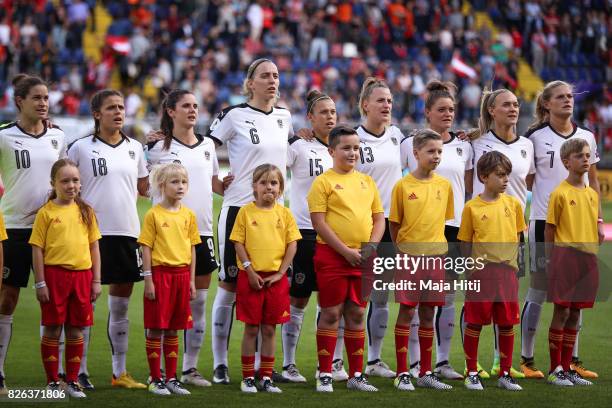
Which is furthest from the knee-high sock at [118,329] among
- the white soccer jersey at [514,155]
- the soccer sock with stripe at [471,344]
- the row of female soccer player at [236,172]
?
the white soccer jersey at [514,155]

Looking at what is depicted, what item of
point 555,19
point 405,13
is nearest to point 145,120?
point 405,13

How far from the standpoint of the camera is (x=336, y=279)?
851cm

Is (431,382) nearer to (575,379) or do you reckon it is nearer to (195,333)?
(575,379)

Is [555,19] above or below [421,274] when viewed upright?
above

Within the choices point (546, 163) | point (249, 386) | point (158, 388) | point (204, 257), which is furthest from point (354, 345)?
point (546, 163)

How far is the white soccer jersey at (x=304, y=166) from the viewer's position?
30.5 feet

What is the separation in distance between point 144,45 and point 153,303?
23.6 m

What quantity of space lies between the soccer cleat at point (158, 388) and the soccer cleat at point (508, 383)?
254 cm

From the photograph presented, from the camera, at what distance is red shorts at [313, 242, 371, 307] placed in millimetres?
8508

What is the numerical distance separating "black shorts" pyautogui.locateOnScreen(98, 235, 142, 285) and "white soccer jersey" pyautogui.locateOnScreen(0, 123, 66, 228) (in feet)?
1.94

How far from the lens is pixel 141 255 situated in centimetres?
860

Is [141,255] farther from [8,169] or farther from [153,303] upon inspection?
[8,169]

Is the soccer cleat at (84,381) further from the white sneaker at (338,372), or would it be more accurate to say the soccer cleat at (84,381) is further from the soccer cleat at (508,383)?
the soccer cleat at (508,383)

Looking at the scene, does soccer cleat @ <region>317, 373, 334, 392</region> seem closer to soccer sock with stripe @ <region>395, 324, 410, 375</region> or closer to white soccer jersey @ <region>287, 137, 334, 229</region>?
soccer sock with stripe @ <region>395, 324, 410, 375</region>
